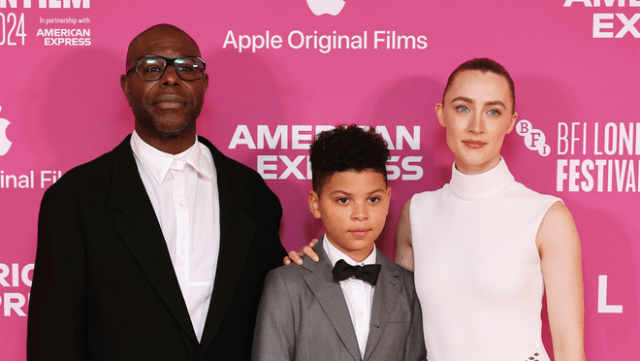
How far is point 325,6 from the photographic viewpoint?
243cm

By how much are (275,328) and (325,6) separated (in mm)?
1527

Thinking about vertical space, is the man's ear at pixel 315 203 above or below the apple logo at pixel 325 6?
below

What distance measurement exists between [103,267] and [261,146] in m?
0.99

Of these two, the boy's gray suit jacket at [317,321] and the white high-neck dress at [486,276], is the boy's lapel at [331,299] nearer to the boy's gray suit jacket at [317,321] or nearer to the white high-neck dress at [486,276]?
the boy's gray suit jacket at [317,321]

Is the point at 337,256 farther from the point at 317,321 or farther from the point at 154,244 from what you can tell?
the point at 154,244

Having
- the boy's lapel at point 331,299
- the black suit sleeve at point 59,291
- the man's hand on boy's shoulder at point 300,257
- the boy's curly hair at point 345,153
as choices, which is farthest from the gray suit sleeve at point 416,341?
the black suit sleeve at point 59,291

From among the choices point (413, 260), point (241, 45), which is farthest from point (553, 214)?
point (241, 45)

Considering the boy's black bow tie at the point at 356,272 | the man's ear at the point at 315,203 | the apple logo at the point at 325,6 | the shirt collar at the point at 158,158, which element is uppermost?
the apple logo at the point at 325,6

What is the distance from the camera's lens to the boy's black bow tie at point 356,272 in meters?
1.83

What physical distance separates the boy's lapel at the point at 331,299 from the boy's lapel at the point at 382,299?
64 millimetres

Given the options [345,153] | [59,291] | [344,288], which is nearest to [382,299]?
[344,288]

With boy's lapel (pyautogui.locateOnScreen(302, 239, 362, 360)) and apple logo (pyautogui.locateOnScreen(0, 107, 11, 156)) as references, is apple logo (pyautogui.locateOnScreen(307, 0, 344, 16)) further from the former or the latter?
apple logo (pyautogui.locateOnScreen(0, 107, 11, 156))

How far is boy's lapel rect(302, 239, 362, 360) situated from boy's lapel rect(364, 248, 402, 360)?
6cm

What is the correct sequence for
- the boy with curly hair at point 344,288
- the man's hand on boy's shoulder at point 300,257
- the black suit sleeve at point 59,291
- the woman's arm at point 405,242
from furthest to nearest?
the woman's arm at point 405,242 → the man's hand on boy's shoulder at point 300,257 → the boy with curly hair at point 344,288 → the black suit sleeve at point 59,291
